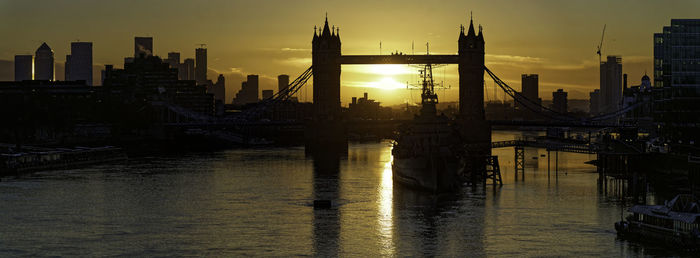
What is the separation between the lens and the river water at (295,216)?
50844 millimetres

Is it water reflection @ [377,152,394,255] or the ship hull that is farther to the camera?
the ship hull

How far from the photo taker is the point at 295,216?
6244cm

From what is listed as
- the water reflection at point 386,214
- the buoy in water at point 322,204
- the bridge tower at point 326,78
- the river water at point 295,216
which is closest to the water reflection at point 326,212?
the river water at point 295,216

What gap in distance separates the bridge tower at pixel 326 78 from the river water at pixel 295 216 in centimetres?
8553

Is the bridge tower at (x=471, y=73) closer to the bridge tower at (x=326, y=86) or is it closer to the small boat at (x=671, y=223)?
the bridge tower at (x=326, y=86)

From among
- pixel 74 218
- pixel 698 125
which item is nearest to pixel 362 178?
pixel 698 125

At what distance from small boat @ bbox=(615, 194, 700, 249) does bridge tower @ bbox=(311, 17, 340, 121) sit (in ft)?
427

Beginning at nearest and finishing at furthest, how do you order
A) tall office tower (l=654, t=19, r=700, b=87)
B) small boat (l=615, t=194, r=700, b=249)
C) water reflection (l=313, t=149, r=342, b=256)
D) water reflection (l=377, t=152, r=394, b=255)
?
1. small boat (l=615, t=194, r=700, b=249)
2. water reflection (l=313, t=149, r=342, b=256)
3. water reflection (l=377, t=152, r=394, b=255)
4. tall office tower (l=654, t=19, r=700, b=87)

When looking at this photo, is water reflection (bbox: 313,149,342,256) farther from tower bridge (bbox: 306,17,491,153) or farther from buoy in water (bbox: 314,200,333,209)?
tower bridge (bbox: 306,17,491,153)

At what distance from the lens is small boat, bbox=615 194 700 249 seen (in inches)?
1859

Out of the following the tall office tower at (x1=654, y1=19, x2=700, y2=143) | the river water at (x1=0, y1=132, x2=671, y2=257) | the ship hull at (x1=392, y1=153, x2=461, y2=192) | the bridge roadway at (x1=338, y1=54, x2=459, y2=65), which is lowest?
the river water at (x1=0, y1=132, x2=671, y2=257)

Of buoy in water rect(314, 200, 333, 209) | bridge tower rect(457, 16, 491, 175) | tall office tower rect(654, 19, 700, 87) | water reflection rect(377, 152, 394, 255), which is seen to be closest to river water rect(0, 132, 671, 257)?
water reflection rect(377, 152, 394, 255)

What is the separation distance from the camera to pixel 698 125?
8644cm

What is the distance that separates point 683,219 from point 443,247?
1153 cm
